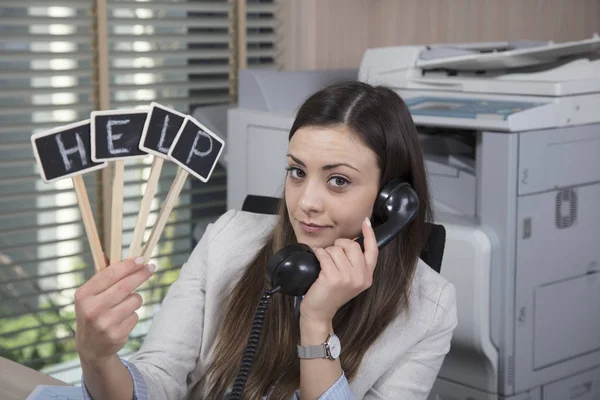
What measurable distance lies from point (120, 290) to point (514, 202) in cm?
155

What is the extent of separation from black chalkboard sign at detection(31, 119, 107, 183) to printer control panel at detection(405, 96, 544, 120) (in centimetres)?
150

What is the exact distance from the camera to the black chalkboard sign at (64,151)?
41.3 inches

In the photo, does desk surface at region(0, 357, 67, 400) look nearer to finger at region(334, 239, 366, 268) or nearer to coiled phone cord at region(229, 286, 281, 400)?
coiled phone cord at region(229, 286, 281, 400)

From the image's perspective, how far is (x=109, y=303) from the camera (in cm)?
105

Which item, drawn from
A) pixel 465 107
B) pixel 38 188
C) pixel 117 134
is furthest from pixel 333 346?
pixel 38 188

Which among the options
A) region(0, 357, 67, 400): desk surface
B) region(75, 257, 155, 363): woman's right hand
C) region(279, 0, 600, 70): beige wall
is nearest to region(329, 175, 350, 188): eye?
region(75, 257, 155, 363): woman's right hand

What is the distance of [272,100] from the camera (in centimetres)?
300

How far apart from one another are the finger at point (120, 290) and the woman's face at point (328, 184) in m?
0.42

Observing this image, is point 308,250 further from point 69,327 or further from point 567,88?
point 69,327

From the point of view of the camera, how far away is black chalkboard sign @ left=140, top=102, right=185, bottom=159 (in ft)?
3.56

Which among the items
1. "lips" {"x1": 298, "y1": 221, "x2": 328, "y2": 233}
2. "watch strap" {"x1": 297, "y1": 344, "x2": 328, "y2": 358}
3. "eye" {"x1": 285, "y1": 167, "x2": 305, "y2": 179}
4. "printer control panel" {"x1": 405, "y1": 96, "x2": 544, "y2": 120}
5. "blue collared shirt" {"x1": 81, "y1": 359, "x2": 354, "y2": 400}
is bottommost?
"blue collared shirt" {"x1": 81, "y1": 359, "x2": 354, "y2": 400}

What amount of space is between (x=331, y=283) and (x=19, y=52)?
1.98m

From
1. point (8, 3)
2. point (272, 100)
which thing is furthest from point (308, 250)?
point (8, 3)

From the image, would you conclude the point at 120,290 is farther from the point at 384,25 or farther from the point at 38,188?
the point at 384,25
